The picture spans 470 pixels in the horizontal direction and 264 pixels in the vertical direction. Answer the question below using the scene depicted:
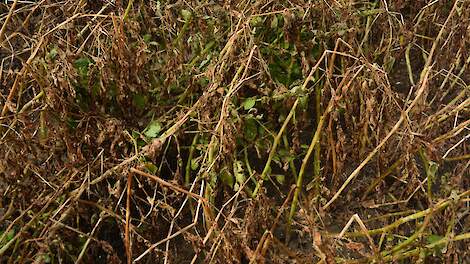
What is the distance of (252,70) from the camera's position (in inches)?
88.7

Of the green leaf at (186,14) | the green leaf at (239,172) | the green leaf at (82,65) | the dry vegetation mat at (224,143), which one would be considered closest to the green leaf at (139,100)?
the dry vegetation mat at (224,143)

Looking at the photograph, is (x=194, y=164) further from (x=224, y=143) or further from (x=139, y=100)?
(x=139, y=100)

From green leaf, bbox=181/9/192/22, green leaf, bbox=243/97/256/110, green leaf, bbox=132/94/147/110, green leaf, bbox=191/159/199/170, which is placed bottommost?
green leaf, bbox=191/159/199/170

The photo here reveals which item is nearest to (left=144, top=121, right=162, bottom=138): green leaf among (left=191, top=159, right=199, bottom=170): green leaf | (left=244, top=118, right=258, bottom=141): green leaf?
(left=191, top=159, right=199, bottom=170): green leaf

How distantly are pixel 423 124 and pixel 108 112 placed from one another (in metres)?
0.94

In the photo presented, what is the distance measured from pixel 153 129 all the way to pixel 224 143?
0.98ft

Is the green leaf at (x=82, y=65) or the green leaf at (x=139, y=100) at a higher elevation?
the green leaf at (x=82, y=65)

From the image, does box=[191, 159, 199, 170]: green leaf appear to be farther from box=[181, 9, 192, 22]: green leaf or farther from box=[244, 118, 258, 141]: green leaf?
box=[181, 9, 192, 22]: green leaf

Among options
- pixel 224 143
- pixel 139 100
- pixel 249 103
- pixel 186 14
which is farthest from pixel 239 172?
pixel 186 14

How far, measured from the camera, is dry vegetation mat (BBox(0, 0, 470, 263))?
6.73 feet

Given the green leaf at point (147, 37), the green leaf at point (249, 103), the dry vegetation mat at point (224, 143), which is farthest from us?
the green leaf at point (147, 37)

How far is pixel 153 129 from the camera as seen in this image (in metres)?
2.25

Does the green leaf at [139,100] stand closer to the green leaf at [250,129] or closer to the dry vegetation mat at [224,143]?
the dry vegetation mat at [224,143]

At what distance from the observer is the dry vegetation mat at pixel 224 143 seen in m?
2.05
